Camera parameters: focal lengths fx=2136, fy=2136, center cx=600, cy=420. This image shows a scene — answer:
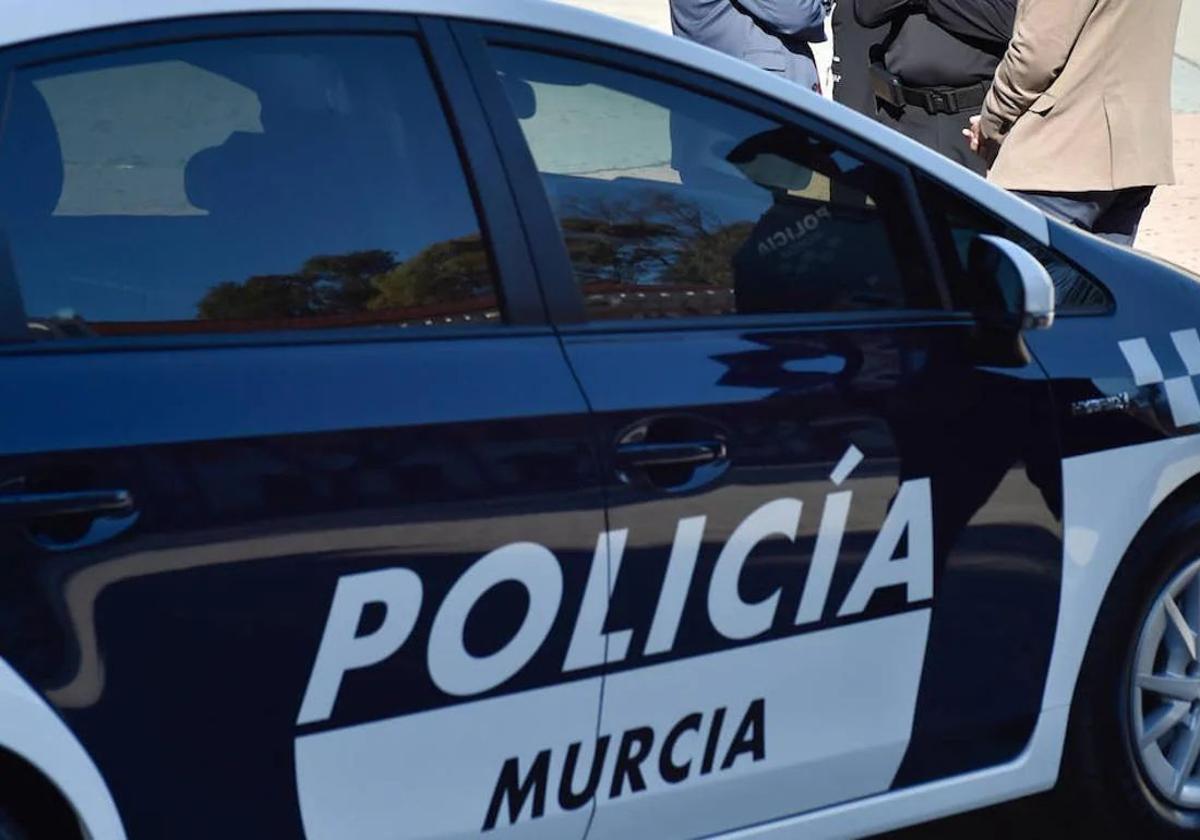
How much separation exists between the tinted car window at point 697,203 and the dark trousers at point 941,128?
2.95m

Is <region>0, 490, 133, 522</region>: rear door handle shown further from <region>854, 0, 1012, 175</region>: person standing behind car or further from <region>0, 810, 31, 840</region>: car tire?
<region>854, 0, 1012, 175</region>: person standing behind car

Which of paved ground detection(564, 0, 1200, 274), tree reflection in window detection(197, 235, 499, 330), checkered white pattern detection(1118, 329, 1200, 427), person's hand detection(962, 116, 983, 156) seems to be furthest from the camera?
paved ground detection(564, 0, 1200, 274)

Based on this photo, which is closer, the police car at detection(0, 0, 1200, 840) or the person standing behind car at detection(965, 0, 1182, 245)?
the police car at detection(0, 0, 1200, 840)

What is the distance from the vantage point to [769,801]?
10.8ft

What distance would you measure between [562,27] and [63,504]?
1.08 meters

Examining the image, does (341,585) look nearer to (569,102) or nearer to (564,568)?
(564,568)

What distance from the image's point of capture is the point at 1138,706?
3.82 metres

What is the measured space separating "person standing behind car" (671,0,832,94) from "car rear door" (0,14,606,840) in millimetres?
3637

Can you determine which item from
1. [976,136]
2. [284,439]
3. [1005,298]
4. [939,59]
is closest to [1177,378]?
[1005,298]

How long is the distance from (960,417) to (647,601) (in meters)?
0.68

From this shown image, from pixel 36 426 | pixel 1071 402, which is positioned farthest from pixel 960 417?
pixel 36 426

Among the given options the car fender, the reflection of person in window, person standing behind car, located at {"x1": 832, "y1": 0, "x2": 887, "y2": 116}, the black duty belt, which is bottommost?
the car fender

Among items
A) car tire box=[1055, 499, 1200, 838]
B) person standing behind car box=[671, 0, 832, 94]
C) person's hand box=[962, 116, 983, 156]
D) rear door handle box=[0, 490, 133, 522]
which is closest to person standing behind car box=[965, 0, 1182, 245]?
person's hand box=[962, 116, 983, 156]

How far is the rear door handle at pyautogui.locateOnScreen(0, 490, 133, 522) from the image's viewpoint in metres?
2.55
